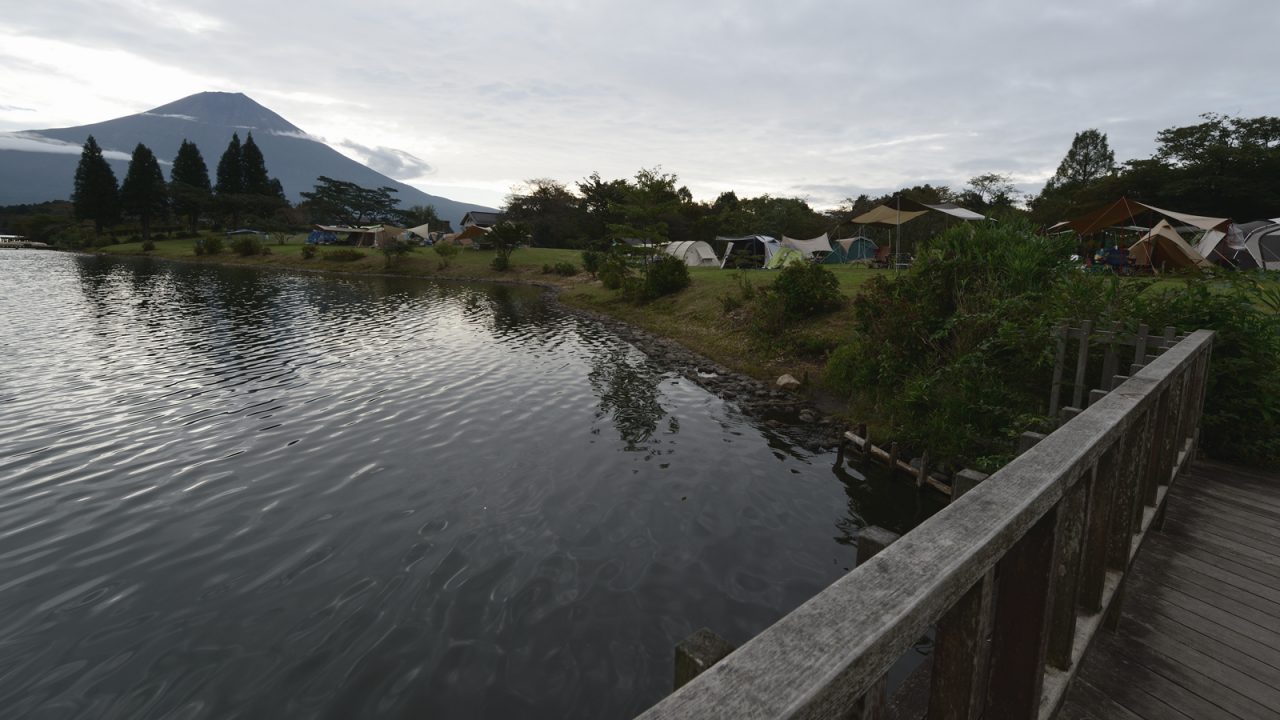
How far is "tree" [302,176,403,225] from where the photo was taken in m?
102

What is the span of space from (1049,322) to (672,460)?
7.10 meters

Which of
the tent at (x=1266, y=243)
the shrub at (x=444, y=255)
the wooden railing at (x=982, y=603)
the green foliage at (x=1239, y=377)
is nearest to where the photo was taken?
the wooden railing at (x=982, y=603)

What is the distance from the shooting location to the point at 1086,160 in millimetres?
67938

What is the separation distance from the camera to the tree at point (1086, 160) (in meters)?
67.0

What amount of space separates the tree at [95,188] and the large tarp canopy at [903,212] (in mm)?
103214

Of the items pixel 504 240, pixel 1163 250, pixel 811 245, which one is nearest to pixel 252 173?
pixel 504 240

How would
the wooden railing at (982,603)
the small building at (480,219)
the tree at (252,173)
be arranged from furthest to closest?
the tree at (252,173), the small building at (480,219), the wooden railing at (982,603)

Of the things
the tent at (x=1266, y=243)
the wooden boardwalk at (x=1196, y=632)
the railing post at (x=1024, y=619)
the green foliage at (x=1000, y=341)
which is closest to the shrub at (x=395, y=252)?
the green foliage at (x=1000, y=341)

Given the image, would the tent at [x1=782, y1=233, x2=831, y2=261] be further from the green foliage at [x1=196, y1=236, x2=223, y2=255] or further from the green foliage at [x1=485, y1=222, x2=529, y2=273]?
the green foliage at [x1=196, y1=236, x2=223, y2=255]

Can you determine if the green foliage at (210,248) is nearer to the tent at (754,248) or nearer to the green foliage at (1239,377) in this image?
the tent at (754,248)

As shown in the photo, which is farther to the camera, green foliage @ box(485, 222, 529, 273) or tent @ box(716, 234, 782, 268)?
green foliage @ box(485, 222, 529, 273)

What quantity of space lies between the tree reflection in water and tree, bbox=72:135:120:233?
325ft

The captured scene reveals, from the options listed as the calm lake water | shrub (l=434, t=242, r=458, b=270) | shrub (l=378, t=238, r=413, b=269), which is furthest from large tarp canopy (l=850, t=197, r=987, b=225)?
shrub (l=378, t=238, r=413, b=269)

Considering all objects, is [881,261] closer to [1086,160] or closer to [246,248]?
[1086,160]
